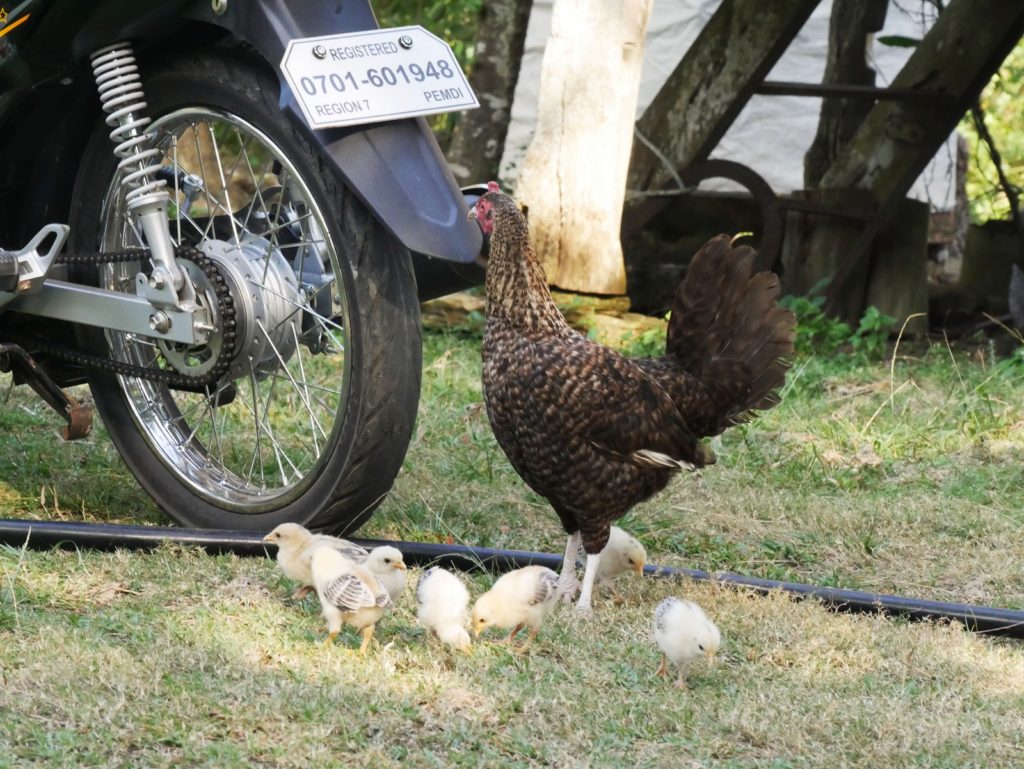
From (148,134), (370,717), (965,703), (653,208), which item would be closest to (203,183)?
(148,134)

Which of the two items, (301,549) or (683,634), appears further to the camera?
(301,549)

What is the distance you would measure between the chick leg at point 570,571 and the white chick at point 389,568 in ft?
1.46

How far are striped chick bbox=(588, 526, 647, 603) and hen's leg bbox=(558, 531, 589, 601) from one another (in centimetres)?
7

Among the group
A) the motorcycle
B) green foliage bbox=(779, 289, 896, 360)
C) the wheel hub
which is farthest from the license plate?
green foliage bbox=(779, 289, 896, 360)

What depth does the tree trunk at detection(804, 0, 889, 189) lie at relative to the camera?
7953 mm

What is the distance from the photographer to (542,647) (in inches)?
124

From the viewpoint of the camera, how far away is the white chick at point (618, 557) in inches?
143

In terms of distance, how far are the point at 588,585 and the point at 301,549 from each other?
70cm

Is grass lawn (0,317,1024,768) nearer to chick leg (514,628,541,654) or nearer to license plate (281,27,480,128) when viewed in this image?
chick leg (514,628,541,654)

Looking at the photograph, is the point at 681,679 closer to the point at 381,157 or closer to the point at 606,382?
the point at 606,382

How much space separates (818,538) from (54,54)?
2499mm

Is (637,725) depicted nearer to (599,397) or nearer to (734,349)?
(599,397)

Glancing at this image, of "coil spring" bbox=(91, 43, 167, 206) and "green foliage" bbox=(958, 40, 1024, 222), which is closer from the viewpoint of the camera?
"coil spring" bbox=(91, 43, 167, 206)

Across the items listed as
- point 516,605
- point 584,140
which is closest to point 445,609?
point 516,605
